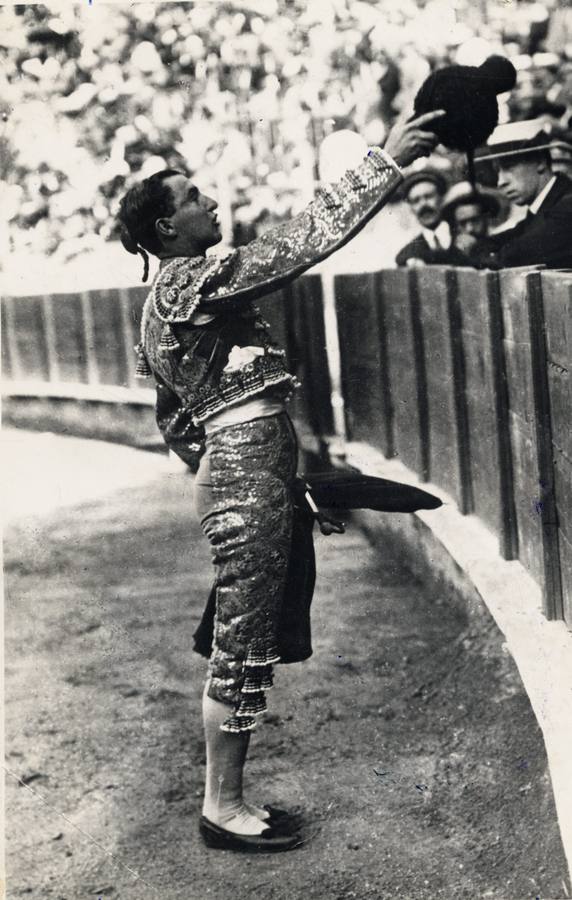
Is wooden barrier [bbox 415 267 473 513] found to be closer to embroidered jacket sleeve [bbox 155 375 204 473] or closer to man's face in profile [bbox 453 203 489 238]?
man's face in profile [bbox 453 203 489 238]

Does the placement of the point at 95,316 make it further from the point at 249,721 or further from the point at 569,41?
the point at 569,41

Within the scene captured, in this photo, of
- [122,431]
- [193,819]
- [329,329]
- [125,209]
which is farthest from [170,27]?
[193,819]

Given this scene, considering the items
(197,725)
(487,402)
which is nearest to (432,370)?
(487,402)

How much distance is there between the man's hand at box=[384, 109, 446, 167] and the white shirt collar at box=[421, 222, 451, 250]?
0.78 meters

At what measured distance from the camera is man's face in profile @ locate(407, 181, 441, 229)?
2.89m

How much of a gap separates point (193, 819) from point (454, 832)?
22.5 inches

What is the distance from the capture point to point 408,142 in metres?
2.32

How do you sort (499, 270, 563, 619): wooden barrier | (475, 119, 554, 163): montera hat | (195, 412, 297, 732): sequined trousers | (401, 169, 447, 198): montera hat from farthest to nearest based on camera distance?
(475, 119, 554, 163): montera hat < (401, 169, 447, 198): montera hat < (499, 270, 563, 619): wooden barrier < (195, 412, 297, 732): sequined trousers

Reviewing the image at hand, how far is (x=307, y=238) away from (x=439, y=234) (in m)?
0.93

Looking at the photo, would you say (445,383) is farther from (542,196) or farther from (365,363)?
(542,196)

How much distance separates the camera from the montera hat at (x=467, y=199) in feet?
9.79

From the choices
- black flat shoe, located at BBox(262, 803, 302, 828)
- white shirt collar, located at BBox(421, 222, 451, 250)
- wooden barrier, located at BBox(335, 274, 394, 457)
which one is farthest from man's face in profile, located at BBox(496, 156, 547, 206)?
black flat shoe, located at BBox(262, 803, 302, 828)

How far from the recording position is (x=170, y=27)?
110 inches

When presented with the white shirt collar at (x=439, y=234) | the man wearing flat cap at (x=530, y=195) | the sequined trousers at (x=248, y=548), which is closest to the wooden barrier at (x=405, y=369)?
the white shirt collar at (x=439, y=234)
